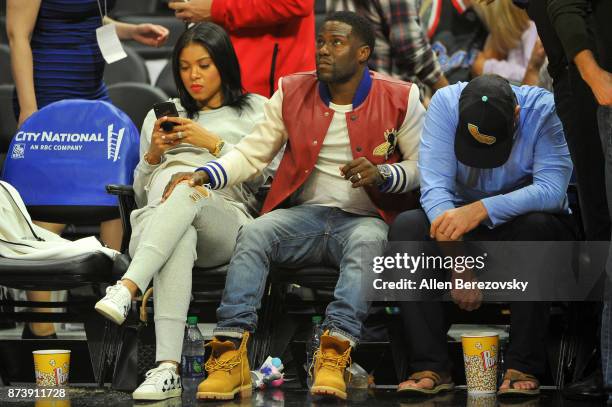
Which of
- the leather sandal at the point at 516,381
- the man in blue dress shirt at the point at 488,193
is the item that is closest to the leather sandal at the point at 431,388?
the man in blue dress shirt at the point at 488,193

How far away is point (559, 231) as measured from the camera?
149 inches

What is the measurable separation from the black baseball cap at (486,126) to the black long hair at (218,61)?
41.6 inches

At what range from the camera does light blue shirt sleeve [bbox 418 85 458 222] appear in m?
3.94

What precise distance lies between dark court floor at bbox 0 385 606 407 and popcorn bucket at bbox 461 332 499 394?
0.06 metres

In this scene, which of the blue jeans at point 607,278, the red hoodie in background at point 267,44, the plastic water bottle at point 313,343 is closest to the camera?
the blue jeans at point 607,278

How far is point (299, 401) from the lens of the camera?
12.1 feet

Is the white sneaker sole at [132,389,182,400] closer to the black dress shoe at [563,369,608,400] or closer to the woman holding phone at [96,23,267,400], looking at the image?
the woman holding phone at [96,23,267,400]

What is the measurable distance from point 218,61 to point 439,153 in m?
1.06

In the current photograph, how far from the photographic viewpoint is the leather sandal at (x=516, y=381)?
3.65m

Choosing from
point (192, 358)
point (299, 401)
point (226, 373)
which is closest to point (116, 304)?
point (226, 373)

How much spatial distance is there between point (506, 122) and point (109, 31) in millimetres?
1989

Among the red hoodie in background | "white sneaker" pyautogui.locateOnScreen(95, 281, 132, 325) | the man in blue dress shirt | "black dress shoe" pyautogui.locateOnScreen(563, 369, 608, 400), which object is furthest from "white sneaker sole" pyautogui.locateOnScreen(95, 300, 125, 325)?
the red hoodie in background

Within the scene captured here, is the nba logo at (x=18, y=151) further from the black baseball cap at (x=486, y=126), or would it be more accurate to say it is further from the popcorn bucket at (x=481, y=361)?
the popcorn bucket at (x=481, y=361)

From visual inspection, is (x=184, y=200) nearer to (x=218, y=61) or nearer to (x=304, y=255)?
(x=304, y=255)
